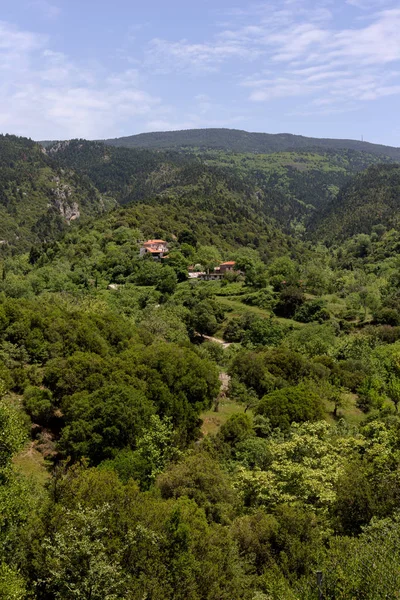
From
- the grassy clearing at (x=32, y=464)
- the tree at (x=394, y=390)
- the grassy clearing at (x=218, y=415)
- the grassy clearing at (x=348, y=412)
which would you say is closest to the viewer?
the grassy clearing at (x=32, y=464)

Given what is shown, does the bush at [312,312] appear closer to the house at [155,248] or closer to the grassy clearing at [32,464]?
the house at [155,248]

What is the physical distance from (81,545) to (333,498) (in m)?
11.1

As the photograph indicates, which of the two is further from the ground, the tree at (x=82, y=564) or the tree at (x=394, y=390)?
the tree at (x=82, y=564)

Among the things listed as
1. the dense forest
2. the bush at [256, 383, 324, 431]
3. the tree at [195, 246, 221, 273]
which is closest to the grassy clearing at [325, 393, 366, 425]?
the dense forest

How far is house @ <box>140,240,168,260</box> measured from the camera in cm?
9956

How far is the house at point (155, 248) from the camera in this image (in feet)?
327

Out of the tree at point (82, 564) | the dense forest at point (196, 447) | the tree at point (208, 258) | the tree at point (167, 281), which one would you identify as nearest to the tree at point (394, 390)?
the dense forest at point (196, 447)

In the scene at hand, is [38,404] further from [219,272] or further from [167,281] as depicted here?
[219,272]

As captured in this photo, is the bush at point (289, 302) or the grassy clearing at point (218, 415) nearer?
the grassy clearing at point (218, 415)

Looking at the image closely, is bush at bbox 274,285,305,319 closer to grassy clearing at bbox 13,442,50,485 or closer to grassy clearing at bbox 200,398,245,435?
grassy clearing at bbox 200,398,245,435

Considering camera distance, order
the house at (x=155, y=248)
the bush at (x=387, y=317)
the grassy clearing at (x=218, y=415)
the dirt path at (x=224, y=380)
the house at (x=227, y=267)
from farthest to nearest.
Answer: the house at (x=155, y=248) < the house at (x=227, y=267) < the bush at (x=387, y=317) < the dirt path at (x=224, y=380) < the grassy clearing at (x=218, y=415)

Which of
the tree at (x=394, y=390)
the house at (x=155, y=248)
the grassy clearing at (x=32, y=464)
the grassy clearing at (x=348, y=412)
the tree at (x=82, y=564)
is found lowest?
the grassy clearing at (x=348, y=412)

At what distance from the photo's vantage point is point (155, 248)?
340ft

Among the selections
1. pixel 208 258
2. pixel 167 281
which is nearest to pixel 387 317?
pixel 167 281
